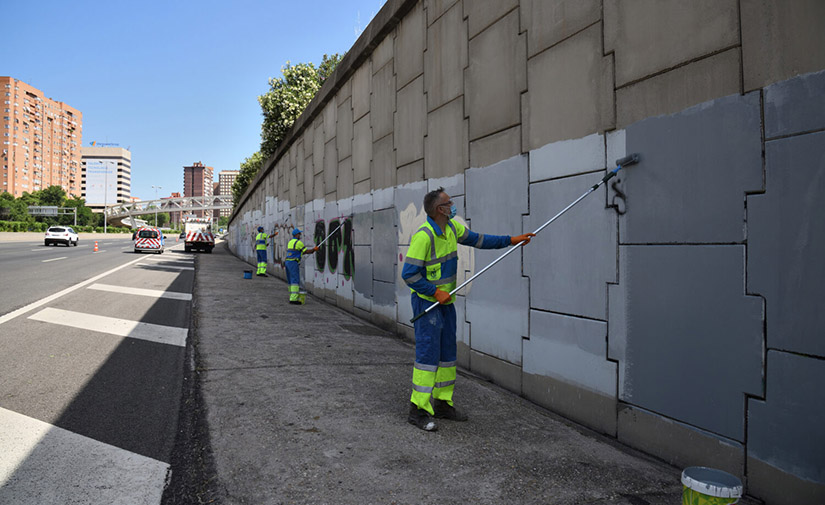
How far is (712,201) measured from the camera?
2.94m

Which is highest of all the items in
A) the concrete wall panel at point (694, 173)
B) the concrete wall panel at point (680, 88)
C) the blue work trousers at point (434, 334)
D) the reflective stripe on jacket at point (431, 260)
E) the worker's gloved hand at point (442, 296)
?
the concrete wall panel at point (680, 88)

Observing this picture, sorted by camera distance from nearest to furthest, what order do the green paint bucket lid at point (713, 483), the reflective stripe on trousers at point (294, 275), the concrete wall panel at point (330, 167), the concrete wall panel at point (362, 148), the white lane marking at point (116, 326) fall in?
the green paint bucket lid at point (713, 483) < the white lane marking at point (116, 326) < the concrete wall panel at point (362, 148) < the reflective stripe on trousers at point (294, 275) < the concrete wall panel at point (330, 167)

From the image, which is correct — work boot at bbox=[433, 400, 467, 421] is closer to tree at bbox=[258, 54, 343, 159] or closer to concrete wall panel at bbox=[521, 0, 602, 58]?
concrete wall panel at bbox=[521, 0, 602, 58]

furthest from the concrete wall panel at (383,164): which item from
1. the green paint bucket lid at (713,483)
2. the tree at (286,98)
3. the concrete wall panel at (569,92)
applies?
the tree at (286,98)

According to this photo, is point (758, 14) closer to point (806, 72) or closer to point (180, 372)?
point (806, 72)

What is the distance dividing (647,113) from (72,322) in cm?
815

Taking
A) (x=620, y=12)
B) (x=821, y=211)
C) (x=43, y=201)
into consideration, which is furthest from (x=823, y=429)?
(x=43, y=201)

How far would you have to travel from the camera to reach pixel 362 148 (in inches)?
370

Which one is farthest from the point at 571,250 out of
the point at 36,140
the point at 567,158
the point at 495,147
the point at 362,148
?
the point at 36,140

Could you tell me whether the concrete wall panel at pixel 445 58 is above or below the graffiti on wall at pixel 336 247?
above

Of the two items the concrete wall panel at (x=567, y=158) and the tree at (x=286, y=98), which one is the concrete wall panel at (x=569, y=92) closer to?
the concrete wall panel at (x=567, y=158)

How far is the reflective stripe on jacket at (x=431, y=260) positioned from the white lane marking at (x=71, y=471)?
2049 mm

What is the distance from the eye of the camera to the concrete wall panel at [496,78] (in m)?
4.79

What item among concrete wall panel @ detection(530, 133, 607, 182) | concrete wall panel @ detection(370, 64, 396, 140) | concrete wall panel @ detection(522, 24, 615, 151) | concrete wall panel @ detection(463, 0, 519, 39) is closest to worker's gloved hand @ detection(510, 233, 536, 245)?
concrete wall panel @ detection(530, 133, 607, 182)
